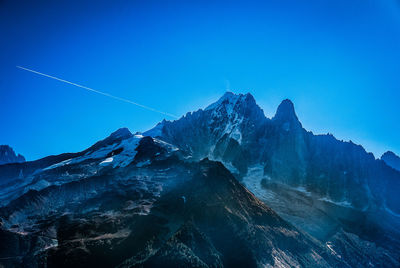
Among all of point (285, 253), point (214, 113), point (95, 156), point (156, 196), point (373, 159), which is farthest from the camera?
point (214, 113)

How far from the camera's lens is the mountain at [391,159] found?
15495 centimetres

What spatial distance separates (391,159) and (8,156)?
308387 millimetres

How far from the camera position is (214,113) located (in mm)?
160000

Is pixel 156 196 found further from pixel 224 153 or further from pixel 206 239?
pixel 224 153

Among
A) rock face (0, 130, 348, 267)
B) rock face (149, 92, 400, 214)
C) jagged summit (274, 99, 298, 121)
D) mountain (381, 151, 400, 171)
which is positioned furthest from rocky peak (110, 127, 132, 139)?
mountain (381, 151, 400, 171)

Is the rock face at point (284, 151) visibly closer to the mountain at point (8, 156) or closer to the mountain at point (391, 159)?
the mountain at point (391, 159)

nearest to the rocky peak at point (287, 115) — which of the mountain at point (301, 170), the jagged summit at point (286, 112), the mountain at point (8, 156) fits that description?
the jagged summit at point (286, 112)

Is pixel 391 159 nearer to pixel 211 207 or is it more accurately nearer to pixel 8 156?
pixel 211 207

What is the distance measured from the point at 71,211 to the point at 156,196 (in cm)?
2222

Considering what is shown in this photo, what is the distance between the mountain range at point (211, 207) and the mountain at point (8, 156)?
77.6 metres

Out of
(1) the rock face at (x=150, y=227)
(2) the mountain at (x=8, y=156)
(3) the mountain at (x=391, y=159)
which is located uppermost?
(2) the mountain at (x=8, y=156)

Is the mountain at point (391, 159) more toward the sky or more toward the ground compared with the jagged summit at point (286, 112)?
more toward the ground

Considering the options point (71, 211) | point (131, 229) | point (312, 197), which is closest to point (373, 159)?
point (312, 197)

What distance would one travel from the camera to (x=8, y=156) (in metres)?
164
